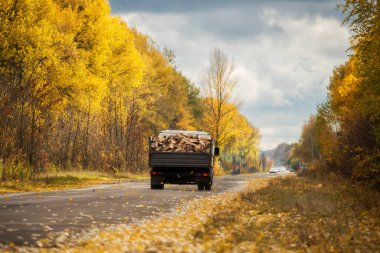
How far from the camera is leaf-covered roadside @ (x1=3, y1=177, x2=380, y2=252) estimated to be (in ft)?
29.2

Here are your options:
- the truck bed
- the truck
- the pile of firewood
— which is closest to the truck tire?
the truck

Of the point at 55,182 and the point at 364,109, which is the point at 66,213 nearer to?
the point at 364,109

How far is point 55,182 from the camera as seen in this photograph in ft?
90.2

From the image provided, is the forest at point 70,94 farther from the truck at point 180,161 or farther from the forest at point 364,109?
the forest at point 364,109

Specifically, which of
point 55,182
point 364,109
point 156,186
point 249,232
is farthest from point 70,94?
point 249,232

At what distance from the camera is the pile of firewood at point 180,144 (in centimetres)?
2438

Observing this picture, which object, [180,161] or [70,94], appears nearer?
[180,161]

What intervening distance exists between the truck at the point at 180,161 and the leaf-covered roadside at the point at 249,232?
7686mm

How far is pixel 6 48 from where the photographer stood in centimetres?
2775

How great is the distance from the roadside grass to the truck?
4.78 m

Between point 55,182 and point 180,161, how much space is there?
7.50 m

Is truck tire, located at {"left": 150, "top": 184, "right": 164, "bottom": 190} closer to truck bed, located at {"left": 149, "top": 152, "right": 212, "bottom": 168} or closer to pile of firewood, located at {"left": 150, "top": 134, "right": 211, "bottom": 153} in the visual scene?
truck bed, located at {"left": 149, "top": 152, "right": 212, "bottom": 168}

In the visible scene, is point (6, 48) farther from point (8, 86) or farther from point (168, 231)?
point (168, 231)

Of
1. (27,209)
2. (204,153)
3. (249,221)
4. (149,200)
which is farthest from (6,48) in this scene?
(249,221)
